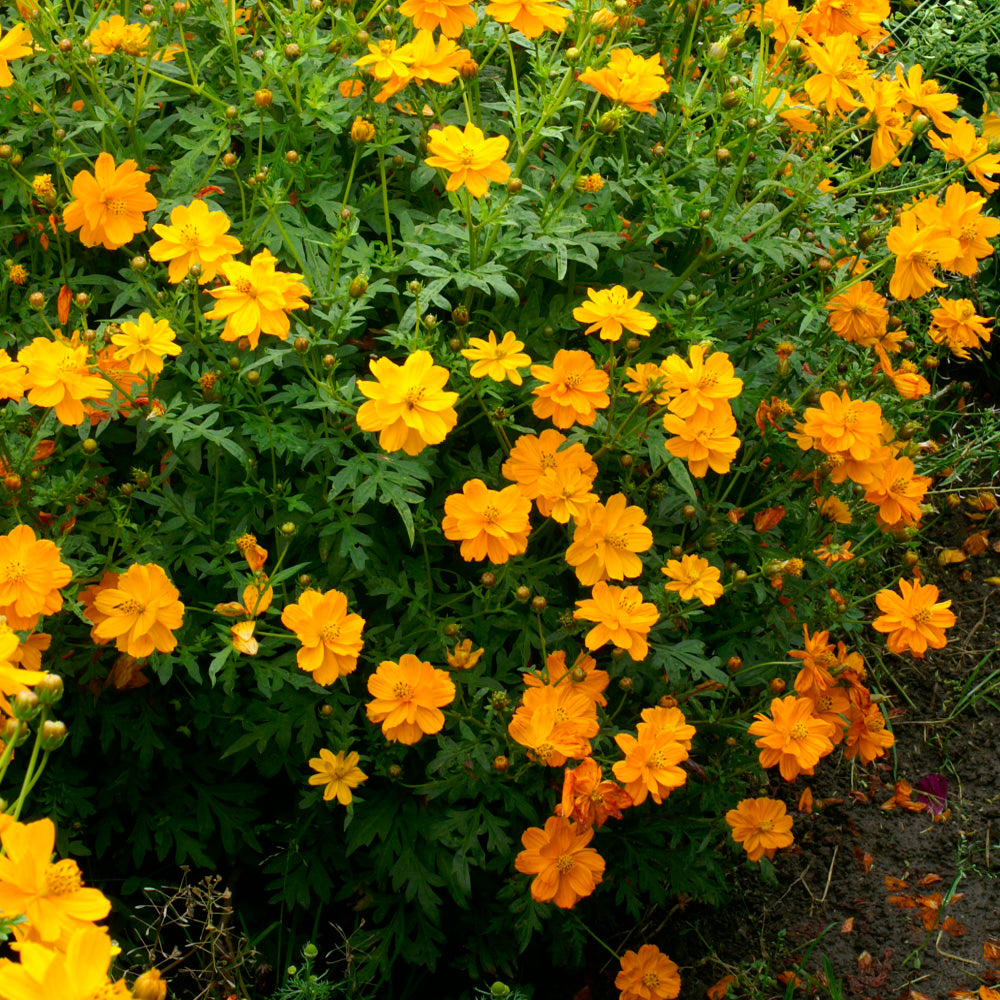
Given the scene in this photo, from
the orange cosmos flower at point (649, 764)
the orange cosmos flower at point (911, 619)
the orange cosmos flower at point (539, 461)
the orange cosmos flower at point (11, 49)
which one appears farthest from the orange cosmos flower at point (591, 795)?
the orange cosmos flower at point (11, 49)

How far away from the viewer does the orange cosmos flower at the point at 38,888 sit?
46.7 inches

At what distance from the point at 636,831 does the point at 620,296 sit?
112cm

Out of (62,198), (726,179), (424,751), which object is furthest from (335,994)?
(726,179)

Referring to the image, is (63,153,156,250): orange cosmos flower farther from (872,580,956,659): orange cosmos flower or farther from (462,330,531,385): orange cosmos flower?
(872,580,956,659): orange cosmos flower

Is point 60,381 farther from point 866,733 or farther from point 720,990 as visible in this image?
point 720,990

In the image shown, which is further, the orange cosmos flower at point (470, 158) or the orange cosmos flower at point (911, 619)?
the orange cosmos flower at point (911, 619)

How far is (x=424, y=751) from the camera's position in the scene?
233cm

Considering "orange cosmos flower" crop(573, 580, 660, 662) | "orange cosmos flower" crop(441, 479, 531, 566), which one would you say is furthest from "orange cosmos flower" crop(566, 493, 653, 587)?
"orange cosmos flower" crop(441, 479, 531, 566)

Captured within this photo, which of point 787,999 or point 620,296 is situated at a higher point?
point 620,296

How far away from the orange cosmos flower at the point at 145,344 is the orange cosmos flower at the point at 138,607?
34 cm

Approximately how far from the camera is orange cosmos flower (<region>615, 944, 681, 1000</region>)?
237 centimetres

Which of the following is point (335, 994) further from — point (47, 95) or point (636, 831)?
point (47, 95)

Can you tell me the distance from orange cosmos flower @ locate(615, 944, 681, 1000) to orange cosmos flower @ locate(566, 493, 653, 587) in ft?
2.83

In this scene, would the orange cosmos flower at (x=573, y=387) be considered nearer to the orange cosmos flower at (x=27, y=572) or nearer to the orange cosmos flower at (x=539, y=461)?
the orange cosmos flower at (x=539, y=461)
